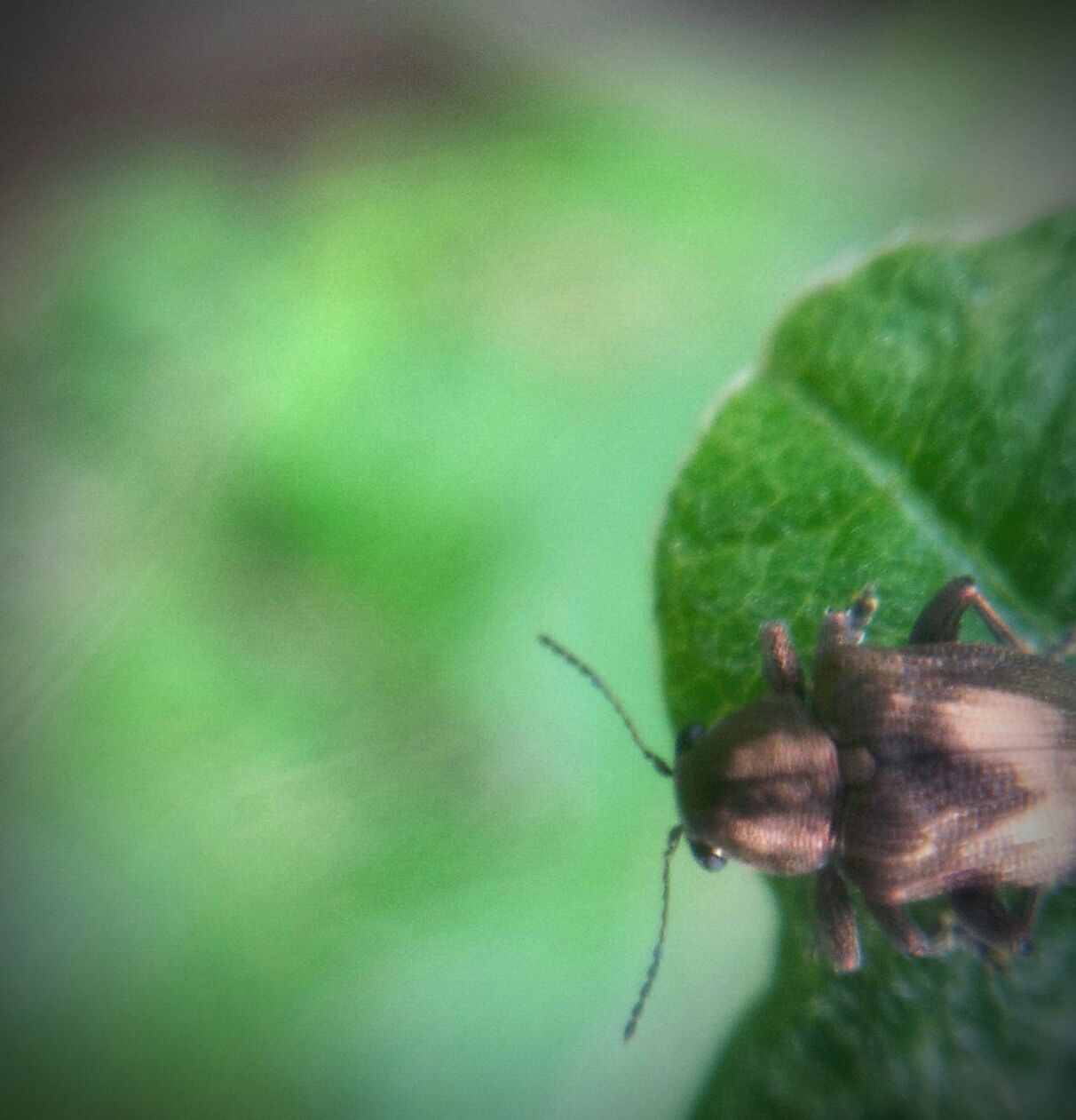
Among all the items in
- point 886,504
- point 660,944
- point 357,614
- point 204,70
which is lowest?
point 660,944

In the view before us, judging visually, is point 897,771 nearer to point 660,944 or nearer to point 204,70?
point 660,944

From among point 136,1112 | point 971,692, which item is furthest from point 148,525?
point 971,692

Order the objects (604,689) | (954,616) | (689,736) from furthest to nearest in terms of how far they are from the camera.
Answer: (604,689), (689,736), (954,616)

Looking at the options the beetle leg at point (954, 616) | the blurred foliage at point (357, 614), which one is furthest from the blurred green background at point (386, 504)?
the beetle leg at point (954, 616)

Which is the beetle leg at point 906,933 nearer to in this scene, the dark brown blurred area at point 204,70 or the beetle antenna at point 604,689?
the beetle antenna at point 604,689

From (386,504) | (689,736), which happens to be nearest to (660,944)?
(689,736)

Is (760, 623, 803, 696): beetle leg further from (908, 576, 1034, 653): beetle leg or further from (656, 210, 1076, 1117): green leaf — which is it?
(908, 576, 1034, 653): beetle leg

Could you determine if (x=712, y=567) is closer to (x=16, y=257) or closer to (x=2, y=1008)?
(x=2, y=1008)
